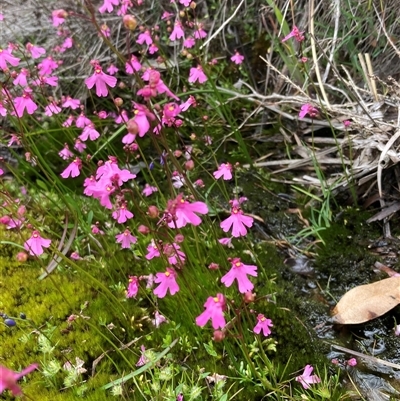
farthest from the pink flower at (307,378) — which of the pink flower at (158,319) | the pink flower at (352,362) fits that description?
the pink flower at (158,319)

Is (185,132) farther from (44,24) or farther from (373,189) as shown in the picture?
(44,24)

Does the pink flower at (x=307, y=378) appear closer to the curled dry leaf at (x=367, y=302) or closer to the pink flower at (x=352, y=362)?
the pink flower at (x=352, y=362)

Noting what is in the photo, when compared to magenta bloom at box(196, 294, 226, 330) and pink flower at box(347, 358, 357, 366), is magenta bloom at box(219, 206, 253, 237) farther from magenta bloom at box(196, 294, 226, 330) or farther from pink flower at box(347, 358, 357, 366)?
pink flower at box(347, 358, 357, 366)

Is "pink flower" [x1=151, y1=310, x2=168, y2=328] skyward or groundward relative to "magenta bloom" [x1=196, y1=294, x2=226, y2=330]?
groundward

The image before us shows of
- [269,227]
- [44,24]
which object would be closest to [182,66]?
[44,24]

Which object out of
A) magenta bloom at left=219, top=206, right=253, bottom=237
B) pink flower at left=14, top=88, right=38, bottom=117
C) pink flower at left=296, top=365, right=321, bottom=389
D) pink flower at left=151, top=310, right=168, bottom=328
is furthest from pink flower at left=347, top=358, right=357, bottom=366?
pink flower at left=14, top=88, right=38, bottom=117

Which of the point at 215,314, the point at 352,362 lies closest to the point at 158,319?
the point at 215,314
